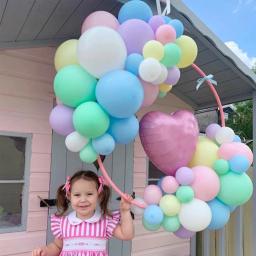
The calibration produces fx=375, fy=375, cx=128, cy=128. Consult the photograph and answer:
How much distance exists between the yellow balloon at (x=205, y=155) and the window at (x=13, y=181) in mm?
1640

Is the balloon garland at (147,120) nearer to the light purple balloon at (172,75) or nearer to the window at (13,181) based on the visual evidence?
the light purple balloon at (172,75)

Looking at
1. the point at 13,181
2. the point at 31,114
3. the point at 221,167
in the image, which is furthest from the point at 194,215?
the point at 31,114

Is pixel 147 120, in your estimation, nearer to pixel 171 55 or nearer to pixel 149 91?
pixel 149 91

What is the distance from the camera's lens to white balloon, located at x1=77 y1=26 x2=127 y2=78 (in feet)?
6.72

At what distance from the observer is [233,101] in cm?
461

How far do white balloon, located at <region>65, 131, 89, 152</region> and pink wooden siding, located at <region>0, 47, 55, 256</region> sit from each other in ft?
4.23

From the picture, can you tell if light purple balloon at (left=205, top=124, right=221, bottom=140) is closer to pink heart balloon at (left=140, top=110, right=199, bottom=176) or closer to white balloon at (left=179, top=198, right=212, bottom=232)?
pink heart balloon at (left=140, top=110, right=199, bottom=176)

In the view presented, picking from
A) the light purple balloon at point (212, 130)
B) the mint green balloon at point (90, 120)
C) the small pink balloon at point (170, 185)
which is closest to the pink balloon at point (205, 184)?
the small pink balloon at point (170, 185)

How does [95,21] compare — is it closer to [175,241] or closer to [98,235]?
[98,235]

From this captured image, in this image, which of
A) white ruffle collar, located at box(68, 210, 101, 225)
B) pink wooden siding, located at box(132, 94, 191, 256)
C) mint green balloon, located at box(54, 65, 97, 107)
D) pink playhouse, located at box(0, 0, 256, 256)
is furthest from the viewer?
pink wooden siding, located at box(132, 94, 191, 256)

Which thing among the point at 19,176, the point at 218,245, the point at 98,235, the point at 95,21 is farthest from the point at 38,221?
the point at 218,245

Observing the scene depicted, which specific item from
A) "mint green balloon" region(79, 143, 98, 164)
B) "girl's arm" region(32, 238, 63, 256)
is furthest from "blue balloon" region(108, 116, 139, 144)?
"girl's arm" region(32, 238, 63, 256)

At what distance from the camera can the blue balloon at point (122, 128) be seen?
7.06 ft

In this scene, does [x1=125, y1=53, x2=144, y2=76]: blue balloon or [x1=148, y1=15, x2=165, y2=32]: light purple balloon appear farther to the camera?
[x1=148, y1=15, x2=165, y2=32]: light purple balloon
